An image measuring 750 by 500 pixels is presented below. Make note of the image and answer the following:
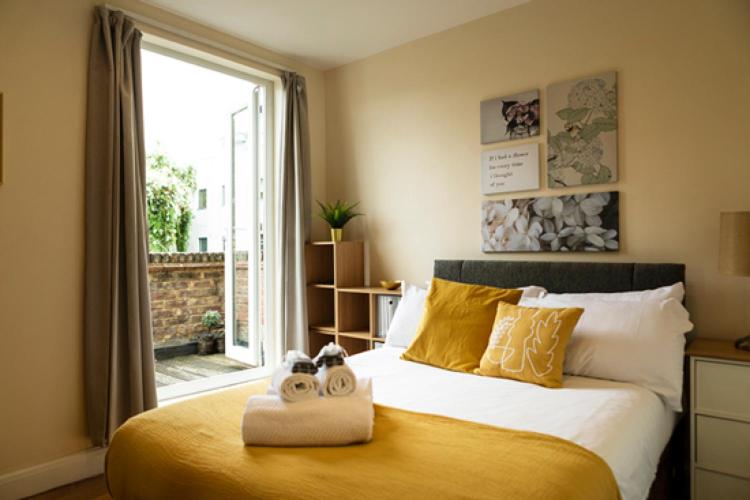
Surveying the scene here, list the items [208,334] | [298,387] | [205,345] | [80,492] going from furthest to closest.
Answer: [208,334] → [205,345] → [80,492] → [298,387]

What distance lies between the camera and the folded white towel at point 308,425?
4.94 ft

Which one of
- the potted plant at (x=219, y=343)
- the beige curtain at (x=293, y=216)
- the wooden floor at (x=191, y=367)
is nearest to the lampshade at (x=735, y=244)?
the beige curtain at (x=293, y=216)

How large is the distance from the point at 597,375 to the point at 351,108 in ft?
9.08

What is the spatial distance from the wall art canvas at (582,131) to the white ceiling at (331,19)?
2.33 feet

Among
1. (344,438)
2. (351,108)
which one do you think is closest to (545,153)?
(351,108)

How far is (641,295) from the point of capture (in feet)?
7.84

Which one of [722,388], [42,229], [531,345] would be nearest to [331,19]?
[42,229]

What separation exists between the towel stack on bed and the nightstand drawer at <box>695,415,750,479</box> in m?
1.55

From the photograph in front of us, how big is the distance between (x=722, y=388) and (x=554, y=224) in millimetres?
1179

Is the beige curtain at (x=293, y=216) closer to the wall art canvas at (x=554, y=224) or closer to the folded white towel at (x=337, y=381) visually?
the wall art canvas at (x=554, y=224)

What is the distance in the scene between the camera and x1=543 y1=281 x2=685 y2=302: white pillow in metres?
2.31

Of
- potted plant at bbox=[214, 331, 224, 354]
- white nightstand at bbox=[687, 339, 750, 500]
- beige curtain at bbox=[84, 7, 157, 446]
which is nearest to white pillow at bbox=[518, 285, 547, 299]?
white nightstand at bbox=[687, 339, 750, 500]

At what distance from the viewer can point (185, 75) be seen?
167 inches

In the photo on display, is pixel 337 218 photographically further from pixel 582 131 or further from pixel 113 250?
pixel 582 131
